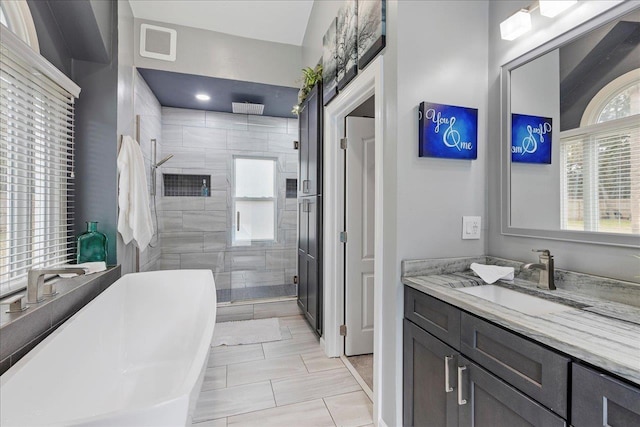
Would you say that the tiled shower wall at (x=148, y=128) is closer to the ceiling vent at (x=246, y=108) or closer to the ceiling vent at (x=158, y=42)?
the ceiling vent at (x=158, y=42)

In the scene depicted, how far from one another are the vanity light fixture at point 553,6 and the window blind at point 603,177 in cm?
54

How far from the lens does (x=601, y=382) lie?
0.74 metres

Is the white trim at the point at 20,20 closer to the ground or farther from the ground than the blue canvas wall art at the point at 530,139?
farther from the ground

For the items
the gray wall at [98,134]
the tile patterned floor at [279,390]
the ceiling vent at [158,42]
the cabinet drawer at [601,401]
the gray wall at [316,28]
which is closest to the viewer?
the cabinet drawer at [601,401]

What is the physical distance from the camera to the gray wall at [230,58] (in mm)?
3201

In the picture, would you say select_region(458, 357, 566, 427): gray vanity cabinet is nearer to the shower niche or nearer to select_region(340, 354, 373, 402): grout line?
select_region(340, 354, 373, 402): grout line

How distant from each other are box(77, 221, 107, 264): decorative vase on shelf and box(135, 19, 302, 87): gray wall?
1891 mm

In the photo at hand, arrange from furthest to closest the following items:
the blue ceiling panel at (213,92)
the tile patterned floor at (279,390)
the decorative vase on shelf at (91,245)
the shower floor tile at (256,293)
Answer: the shower floor tile at (256,293) → the blue ceiling panel at (213,92) → the decorative vase on shelf at (91,245) → the tile patterned floor at (279,390)

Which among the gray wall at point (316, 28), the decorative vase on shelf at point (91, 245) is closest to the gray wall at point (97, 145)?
the decorative vase on shelf at point (91, 245)

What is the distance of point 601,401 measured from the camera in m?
0.74

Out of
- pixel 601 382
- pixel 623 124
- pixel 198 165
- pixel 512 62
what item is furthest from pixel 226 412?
pixel 198 165

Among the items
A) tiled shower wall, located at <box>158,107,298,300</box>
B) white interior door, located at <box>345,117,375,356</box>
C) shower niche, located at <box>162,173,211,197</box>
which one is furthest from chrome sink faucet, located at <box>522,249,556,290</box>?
shower niche, located at <box>162,173,211,197</box>

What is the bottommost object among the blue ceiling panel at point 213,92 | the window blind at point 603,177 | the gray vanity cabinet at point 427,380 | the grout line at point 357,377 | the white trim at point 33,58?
the grout line at point 357,377

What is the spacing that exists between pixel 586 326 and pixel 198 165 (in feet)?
14.0
